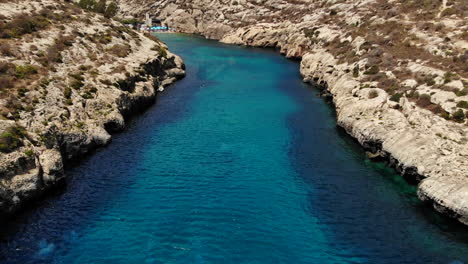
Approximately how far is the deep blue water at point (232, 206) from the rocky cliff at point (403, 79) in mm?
3243

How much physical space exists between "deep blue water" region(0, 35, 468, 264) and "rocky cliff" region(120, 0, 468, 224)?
10.6ft

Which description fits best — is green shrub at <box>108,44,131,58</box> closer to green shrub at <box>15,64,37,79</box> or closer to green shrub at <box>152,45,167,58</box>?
green shrub at <box>152,45,167,58</box>

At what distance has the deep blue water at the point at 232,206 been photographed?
35750 mm

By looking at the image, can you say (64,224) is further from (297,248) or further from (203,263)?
(297,248)

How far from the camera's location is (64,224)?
3931 cm

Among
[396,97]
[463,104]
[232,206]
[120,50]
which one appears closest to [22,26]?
[120,50]

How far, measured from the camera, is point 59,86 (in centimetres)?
6091

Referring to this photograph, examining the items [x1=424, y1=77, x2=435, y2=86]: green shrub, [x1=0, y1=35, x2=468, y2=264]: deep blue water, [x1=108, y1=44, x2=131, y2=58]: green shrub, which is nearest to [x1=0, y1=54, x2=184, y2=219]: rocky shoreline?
[x1=0, y1=35, x2=468, y2=264]: deep blue water

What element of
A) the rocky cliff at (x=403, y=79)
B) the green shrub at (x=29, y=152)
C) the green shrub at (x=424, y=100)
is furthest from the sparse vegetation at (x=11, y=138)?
the green shrub at (x=424, y=100)

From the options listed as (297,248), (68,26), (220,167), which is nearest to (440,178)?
(297,248)

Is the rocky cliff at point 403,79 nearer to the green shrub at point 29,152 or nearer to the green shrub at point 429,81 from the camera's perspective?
the green shrub at point 429,81

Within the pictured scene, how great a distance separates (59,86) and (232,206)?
120 feet

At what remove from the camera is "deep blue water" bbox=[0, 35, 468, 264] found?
117ft

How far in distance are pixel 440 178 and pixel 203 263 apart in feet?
92.2
